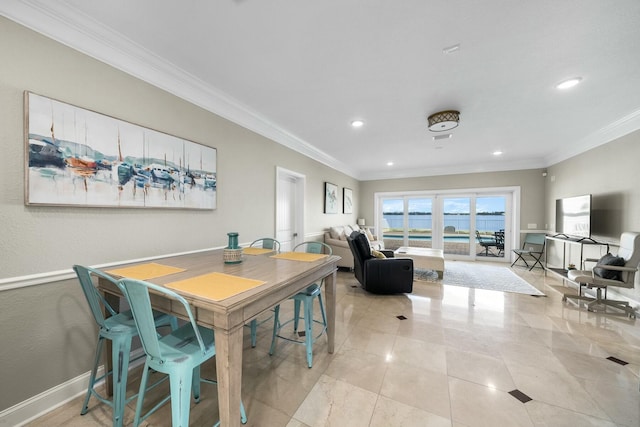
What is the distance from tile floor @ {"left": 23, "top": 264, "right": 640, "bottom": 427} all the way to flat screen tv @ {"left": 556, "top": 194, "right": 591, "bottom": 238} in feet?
5.05

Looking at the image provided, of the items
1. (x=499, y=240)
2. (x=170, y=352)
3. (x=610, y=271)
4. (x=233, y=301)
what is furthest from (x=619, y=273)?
(x=170, y=352)

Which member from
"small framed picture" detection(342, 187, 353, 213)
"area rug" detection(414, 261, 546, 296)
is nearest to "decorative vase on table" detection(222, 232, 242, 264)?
"area rug" detection(414, 261, 546, 296)

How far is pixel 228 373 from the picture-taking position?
1.04m

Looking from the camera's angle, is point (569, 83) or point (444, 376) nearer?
point (444, 376)

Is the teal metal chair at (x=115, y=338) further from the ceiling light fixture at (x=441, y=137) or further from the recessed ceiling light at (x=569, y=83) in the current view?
the ceiling light fixture at (x=441, y=137)

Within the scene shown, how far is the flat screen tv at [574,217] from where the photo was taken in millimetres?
3693

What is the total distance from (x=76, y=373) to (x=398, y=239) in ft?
23.6

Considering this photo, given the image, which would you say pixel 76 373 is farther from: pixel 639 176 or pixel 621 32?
pixel 639 176

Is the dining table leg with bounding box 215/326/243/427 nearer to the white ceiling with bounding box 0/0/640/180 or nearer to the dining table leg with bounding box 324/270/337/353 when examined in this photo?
the dining table leg with bounding box 324/270/337/353

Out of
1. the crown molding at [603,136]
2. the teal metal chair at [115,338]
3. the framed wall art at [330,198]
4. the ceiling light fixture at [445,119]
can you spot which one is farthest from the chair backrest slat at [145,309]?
the crown molding at [603,136]

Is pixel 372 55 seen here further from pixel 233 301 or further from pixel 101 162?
pixel 101 162

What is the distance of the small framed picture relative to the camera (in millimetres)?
6539

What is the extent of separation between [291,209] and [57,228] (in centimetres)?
324

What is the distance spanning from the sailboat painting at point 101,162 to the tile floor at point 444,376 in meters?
1.47
